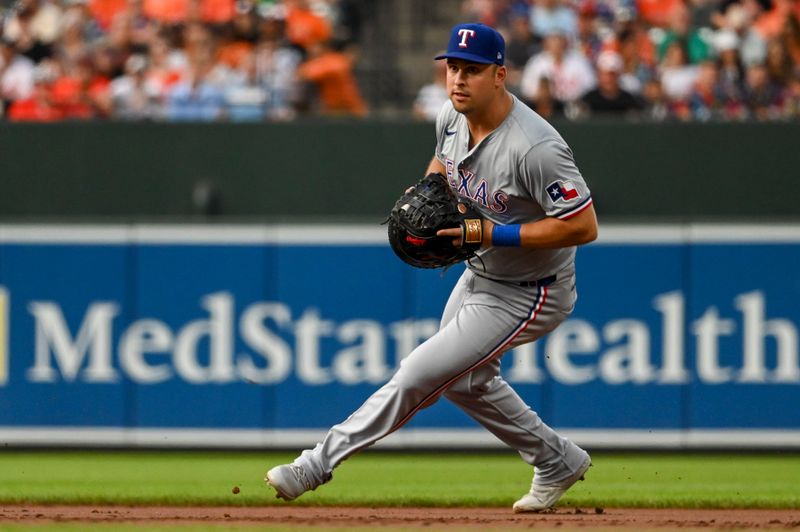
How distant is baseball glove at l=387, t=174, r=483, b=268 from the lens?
581 centimetres

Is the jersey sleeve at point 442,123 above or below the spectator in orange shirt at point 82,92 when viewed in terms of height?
below

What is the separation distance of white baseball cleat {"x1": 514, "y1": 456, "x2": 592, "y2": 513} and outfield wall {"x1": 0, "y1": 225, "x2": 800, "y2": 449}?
11.5ft

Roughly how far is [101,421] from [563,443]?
4.80 meters

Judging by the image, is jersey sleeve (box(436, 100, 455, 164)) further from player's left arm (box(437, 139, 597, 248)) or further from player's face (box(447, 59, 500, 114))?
player's left arm (box(437, 139, 597, 248))

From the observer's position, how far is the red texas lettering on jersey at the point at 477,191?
19.5ft

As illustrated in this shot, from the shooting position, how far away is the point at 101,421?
10.2m

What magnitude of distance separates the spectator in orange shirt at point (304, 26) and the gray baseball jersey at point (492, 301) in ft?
18.1

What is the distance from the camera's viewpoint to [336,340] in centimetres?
1028

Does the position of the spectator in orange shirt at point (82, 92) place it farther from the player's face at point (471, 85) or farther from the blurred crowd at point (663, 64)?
the player's face at point (471, 85)

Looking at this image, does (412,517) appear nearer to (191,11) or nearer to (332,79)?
(332,79)

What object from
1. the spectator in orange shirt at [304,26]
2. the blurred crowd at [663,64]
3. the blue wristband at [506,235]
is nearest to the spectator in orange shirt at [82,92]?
the spectator in orange shirt at [304,26]

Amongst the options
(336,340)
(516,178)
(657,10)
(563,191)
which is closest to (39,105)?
(336,340)

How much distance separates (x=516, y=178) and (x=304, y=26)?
6.22 metres

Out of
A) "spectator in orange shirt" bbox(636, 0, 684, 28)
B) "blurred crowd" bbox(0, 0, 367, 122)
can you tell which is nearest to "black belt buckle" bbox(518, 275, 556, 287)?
"blurred crowd" bbox(0, 0, 367, 122)
